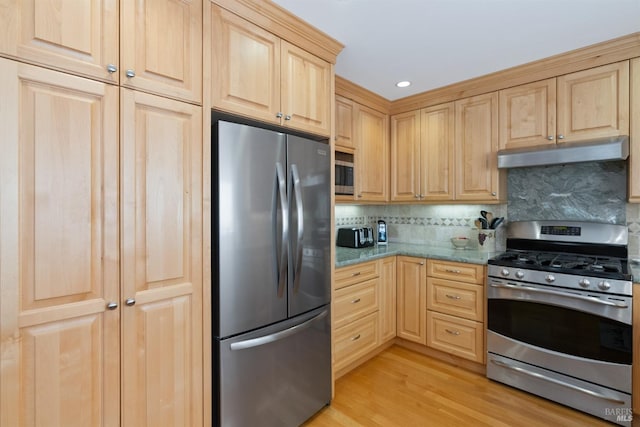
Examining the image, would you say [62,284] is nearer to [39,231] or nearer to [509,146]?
[39,231]

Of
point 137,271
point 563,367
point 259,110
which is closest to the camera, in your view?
point 137,271

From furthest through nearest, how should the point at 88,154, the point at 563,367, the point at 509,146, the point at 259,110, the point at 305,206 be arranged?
the point at 509,146
the point at 563,367
the point at 305,206
the point at 259,110
the point at 88,154

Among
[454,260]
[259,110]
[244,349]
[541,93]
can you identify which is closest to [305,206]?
[259,110]

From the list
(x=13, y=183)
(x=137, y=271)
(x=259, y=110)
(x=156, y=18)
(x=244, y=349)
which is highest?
(x=156, y=18)

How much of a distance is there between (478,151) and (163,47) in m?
2.61

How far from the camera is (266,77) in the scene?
1722 millimetres

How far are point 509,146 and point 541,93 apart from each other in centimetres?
45

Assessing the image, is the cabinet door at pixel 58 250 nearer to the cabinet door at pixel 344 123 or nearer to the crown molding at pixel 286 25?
the crown molding at pixel 286 25

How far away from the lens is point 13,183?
1021 mm

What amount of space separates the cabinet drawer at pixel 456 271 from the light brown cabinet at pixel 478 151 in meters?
0.66

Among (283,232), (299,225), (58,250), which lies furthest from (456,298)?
(58,250)

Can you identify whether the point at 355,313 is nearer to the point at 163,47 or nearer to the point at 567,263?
the point at 567,263

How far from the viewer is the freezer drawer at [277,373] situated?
1.54 meters

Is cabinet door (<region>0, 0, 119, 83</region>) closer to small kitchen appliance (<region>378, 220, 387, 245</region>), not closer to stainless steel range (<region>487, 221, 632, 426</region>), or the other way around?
stainless steel range (<region>487, 221, 632, 426</region>)
